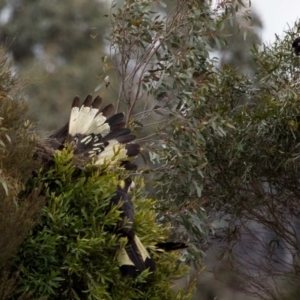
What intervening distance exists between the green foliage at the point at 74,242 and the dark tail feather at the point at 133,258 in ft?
0.15

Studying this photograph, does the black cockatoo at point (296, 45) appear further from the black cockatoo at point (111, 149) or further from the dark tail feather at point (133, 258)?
the dark tail feather at point (133, 258)

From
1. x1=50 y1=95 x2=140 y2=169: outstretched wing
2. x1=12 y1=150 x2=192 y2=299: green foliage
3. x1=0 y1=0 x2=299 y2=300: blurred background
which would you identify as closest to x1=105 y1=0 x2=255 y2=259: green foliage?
x1=50 y1=95 x2=140 y2=169: outstretched wing

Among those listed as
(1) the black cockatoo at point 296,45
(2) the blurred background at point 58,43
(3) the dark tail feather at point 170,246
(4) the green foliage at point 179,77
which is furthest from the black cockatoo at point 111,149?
(2) the blurred background at point 58,43

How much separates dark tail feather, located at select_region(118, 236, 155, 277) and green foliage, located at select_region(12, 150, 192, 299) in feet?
0.15

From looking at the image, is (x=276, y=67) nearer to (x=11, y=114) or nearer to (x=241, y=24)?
(x=241, y=24)

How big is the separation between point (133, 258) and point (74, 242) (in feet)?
1.52

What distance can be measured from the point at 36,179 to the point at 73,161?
284 millimetres

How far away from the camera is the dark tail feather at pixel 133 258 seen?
5539mm

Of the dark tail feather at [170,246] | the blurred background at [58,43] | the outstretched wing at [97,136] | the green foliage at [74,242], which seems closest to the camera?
the green foliage at [74,242]

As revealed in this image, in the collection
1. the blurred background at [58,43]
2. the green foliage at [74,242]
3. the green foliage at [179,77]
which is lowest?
the green foliage at [74,242]

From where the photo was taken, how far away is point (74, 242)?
211 inches

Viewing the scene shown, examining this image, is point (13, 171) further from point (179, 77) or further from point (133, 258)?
point (179, 77)

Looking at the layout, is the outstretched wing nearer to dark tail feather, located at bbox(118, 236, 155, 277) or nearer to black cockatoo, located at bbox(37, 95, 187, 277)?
black cockatoo, located at bbox(37, 95, 187, 277)

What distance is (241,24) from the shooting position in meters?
7.84
